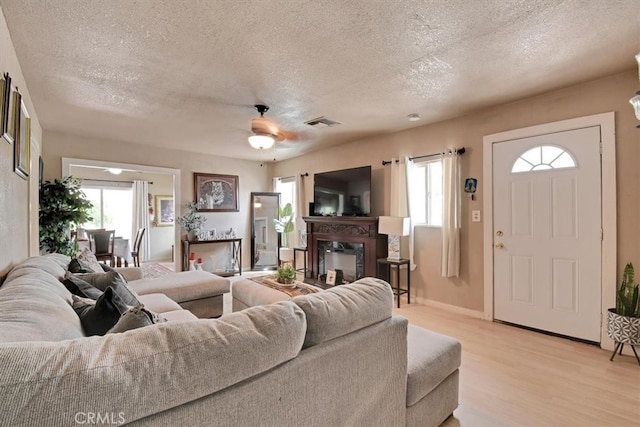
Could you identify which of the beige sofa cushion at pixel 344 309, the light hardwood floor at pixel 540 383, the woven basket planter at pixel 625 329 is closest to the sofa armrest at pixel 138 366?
the beige sofa cushion at pixel 344 309

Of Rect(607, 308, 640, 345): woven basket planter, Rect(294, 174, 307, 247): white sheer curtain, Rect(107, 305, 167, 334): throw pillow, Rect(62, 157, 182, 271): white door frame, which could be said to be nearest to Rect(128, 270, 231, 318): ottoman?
Rect(107, 305, 167, 334): throw pillow

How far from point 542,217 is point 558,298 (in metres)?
0.81

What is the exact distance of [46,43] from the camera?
2094mm

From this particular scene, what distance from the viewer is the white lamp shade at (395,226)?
3885mm

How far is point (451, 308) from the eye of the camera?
3.75m

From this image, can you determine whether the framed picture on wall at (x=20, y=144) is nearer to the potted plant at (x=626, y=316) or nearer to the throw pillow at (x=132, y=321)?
the throw pillow at (x=132, y=321)

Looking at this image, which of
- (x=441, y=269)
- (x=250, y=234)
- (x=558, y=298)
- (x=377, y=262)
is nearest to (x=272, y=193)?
(x=250, y=234)

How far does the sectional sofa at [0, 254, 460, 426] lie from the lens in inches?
26.5

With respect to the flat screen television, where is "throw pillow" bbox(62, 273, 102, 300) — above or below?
below

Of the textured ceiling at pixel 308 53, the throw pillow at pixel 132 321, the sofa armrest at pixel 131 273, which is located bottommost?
the sofa armrest at pixel 131 273

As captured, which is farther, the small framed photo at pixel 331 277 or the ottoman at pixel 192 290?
the small framed photo at pixel 331 277

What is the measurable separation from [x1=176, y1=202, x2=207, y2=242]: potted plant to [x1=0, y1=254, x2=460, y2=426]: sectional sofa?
13.3 feet

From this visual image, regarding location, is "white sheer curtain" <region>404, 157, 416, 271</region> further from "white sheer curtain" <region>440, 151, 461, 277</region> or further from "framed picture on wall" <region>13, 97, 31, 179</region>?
"framed picture on wall" <region>13, 97, 31, 179</region>

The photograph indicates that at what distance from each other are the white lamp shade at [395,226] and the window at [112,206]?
7127 millimetres
